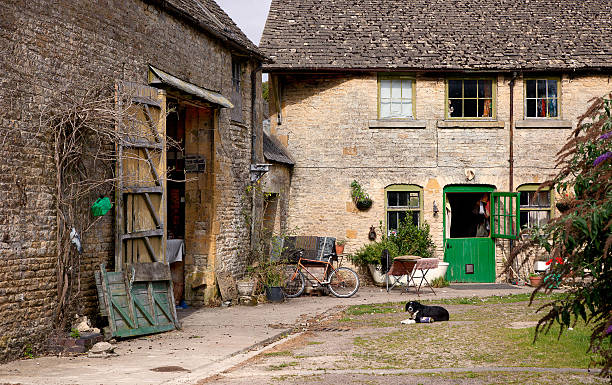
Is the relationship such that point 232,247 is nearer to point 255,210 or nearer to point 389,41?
point 255,210

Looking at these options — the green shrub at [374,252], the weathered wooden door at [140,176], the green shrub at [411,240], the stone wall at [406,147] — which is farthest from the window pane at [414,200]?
the weathered wooden door at [140,176]

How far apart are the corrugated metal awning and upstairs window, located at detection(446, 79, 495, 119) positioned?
269 inches

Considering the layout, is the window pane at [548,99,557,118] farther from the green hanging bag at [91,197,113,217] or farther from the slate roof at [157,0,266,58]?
the green hanging bag at [91,197,113,217]

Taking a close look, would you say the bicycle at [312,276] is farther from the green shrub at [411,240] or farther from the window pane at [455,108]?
the window pane at [455,108]

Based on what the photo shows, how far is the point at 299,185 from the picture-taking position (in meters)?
18.2

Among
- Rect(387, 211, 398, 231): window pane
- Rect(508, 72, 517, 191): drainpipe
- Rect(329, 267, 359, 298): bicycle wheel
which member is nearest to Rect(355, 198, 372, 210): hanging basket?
Rect(387, 211, 398, 231): window pane

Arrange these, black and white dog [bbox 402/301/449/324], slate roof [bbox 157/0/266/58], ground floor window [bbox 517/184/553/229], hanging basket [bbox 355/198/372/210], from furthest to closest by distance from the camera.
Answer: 1. ground floor window [bbox 517/184/553/229]
2. hanging basket [bbox 355/198/372/210]
3. slate roof [bbox 157/0/266/58]
4. black and white dog [bbox 402/301/449/324]

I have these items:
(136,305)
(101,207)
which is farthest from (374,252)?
(101,207)

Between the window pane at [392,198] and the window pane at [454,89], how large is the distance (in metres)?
2.86

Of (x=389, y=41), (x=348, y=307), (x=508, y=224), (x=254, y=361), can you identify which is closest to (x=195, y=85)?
(x=348, y=307)

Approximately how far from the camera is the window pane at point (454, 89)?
1816cm

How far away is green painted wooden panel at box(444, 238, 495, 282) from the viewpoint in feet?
59.4

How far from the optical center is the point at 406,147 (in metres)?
18.0

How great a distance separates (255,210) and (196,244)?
208cm
